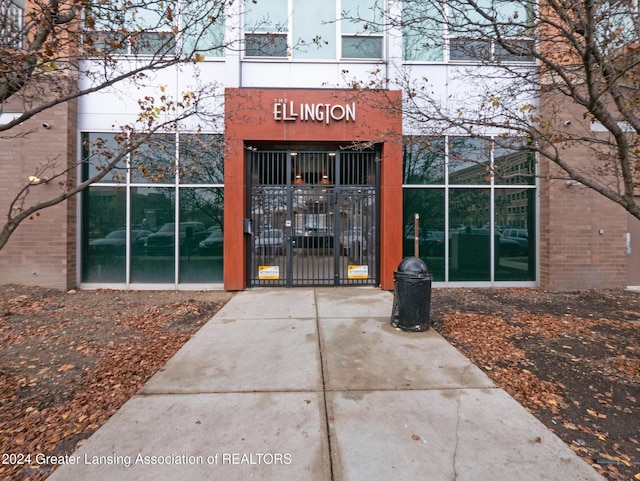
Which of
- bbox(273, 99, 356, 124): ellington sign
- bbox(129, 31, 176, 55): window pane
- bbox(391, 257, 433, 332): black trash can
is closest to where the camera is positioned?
bbox(129, 31, 176, 55): window pane

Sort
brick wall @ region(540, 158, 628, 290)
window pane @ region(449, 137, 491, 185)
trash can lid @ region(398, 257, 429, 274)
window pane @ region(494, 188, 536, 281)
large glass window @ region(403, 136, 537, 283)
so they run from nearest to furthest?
trash can lid @ region(398, 257, 429, 274) → brick wall @ region(540, 158, 628, 290) → window pane @ region(449, 137, 491, 185) → large glass window @ region(403, 136, 537, 283) → window pane @ region(494, 188, 536, 281)

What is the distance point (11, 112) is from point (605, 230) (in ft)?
47.3

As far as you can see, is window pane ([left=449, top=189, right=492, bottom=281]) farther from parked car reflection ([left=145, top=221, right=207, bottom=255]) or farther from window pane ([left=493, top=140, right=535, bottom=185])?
parked car reflection ([left=145, top=221, right=207, bottom=255])

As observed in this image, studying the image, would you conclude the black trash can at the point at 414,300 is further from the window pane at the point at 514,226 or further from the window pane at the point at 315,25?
the window pane at the point at 315,25

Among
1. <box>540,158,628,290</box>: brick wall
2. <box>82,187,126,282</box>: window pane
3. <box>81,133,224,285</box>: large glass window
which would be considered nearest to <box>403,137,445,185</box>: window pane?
<box>540,158,628,290</box>: brick wall

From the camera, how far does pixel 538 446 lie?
2576mm

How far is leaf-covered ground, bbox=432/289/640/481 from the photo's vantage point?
2780 mm

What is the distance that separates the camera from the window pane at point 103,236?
816 centimetres

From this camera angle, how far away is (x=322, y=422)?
9.27 ft

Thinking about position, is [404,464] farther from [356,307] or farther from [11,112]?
[11,112]

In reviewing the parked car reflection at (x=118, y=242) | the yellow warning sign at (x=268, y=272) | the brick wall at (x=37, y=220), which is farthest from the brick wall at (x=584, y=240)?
the brick wall at (x=37, y=220)

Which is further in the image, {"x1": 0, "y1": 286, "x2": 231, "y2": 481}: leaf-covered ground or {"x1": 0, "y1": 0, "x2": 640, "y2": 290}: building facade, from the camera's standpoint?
{"x1": 0, "y1": 0, "x2": 640, "y2": 290}: building facade

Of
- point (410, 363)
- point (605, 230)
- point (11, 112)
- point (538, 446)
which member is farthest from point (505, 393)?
point (11, 112)

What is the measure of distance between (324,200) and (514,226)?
4.94 meters
